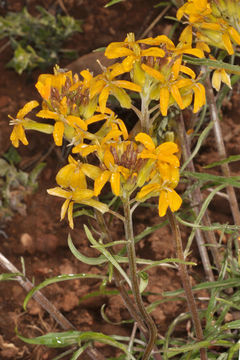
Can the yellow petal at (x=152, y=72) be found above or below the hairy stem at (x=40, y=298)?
above

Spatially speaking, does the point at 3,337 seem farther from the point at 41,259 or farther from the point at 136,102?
the point at 136,102

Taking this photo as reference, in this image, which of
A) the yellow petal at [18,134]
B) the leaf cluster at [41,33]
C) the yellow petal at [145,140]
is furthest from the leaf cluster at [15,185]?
the yellow petal at [145,140]

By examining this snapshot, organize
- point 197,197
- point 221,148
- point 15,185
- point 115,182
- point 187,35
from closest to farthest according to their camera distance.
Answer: point 115,182 < point 187,35 < point 197,197 < point 221,148 < point 15,185

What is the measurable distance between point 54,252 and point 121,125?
100 centimetres

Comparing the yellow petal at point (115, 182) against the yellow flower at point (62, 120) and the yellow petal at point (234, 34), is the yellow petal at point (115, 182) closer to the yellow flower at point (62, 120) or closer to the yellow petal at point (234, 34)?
the yellow flower at point (62, 120)

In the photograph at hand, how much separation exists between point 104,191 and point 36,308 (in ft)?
1.58

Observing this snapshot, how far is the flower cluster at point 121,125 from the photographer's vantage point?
92 centimetres

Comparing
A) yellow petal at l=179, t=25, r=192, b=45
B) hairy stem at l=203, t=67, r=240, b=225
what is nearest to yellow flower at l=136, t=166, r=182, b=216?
yellow petal at l=179, t=25, r=192, b=45

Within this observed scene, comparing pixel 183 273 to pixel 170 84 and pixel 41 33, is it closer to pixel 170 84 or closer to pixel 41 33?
pixel 170 84

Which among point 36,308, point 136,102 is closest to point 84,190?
point 136,102

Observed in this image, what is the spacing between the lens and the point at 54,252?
6.11ft

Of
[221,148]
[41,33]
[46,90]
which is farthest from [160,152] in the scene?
[41,33]

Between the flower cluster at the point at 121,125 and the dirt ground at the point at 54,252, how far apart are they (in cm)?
65

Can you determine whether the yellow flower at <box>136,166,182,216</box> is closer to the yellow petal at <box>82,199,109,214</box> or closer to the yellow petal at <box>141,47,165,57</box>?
the yellow petal at <box>82,199,109,214</box>
